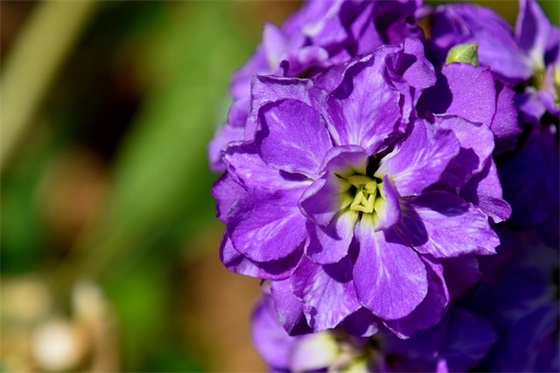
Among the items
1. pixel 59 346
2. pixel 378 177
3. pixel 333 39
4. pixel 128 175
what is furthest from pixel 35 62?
pixel 378 177

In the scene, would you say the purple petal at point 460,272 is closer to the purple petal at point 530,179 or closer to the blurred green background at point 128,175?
the purple petal at point 530,179

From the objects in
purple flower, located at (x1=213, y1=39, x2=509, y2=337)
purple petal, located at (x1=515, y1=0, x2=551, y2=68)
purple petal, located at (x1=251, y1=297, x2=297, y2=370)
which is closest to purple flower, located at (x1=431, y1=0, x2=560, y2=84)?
purple petal, located at (x1=515, y1=0, x2=551, y2=68)

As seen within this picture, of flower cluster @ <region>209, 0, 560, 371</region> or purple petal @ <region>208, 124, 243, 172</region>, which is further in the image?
purple petal @ <region>208, 124, 243, 172</region>

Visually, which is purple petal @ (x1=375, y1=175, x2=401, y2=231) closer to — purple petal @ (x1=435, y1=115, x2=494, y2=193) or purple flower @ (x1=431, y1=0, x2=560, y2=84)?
purple petal @ (x1=435, y1=115, x2=494, y2=193)

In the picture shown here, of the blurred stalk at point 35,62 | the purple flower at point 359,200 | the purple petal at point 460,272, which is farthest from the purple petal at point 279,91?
the blurred stalk at point 35,62

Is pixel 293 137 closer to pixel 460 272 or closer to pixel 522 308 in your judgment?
pixel 460 272

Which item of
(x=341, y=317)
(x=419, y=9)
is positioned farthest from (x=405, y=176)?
(x=419, y=9)

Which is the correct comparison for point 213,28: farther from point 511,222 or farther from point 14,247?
point 511,222
